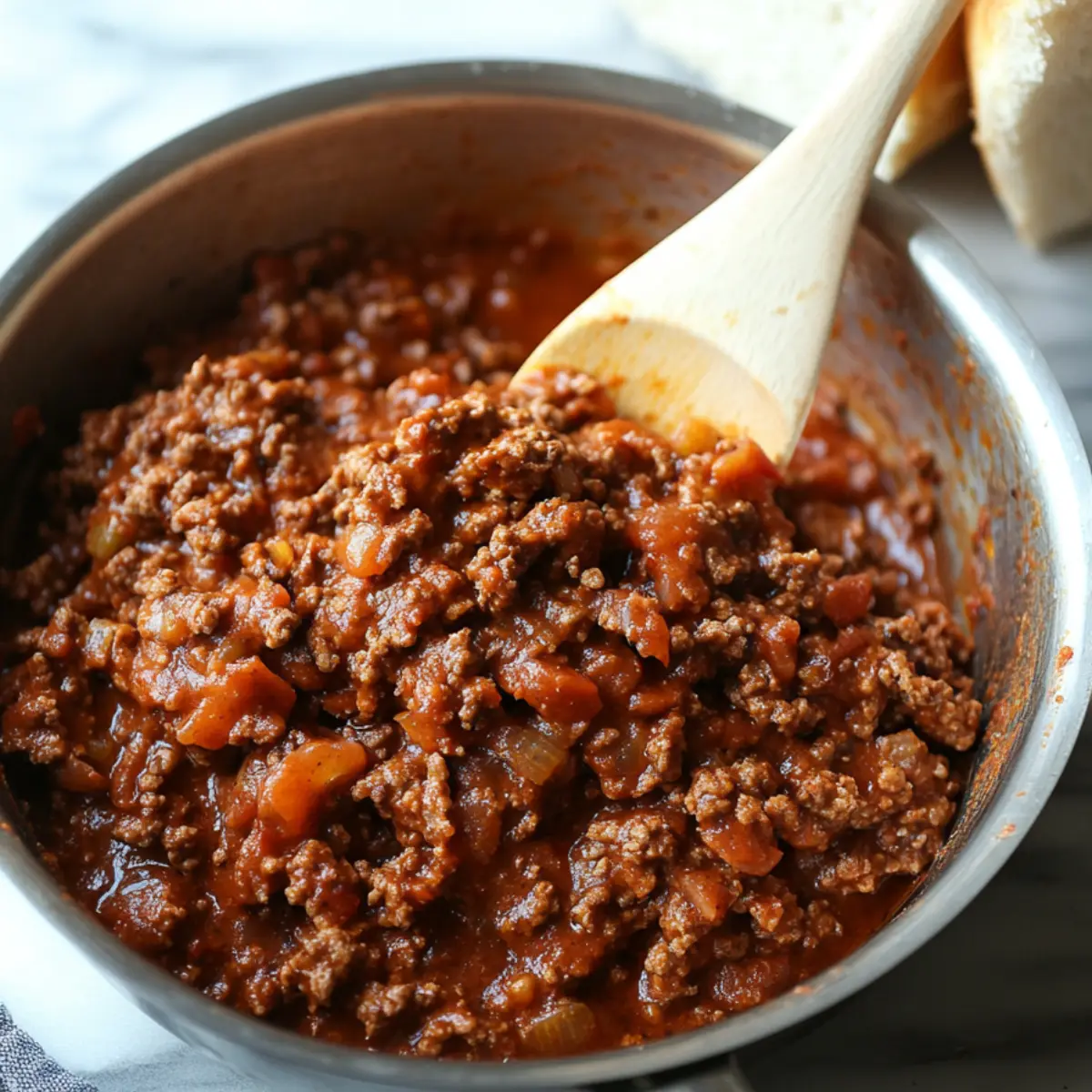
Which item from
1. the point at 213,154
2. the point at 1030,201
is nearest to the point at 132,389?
the point at 213,154

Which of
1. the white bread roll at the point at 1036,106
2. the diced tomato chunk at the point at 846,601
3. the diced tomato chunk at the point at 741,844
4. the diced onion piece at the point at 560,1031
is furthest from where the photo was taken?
the white bread roll at the point at 1036,106

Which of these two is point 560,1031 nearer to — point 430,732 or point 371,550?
point 430,732

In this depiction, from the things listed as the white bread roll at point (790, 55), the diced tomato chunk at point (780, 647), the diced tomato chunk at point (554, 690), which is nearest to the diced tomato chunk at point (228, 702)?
the diced tomato chunk at point (554, 690)

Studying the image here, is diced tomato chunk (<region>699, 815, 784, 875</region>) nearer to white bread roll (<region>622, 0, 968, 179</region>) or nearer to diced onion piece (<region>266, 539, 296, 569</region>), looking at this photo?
diced onion piece (<region>266, 539, 296, 569</region>)

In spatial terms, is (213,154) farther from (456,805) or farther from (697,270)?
(456,805)

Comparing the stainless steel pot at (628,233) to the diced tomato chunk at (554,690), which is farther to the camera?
the stainless steel pot at (628,233)

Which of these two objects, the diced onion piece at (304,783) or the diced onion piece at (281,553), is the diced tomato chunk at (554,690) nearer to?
the diced onion piece at (304,783)
